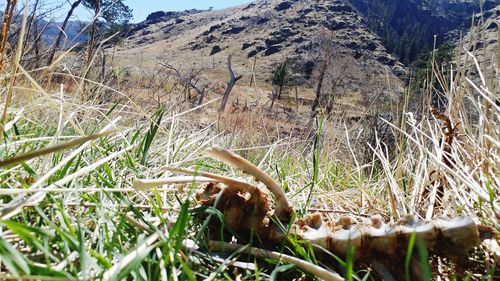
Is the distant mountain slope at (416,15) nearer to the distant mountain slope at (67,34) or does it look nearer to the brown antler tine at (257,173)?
the distant mountain slope at (67,34)

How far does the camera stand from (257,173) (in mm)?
626

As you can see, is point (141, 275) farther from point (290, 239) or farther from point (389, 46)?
point (389, 46)

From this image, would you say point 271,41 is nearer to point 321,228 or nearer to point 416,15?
point 416,15

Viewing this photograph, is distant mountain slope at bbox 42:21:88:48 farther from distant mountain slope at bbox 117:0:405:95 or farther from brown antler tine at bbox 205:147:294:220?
distant mountain slope at bbox 117:0:405:95

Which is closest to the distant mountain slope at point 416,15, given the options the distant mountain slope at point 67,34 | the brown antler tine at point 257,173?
the distant mountain slope at point 67,34

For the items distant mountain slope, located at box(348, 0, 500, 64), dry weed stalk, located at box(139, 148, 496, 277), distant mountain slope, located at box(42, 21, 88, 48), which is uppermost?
distant mountain slope, located at box(348, 0, 500, 64)

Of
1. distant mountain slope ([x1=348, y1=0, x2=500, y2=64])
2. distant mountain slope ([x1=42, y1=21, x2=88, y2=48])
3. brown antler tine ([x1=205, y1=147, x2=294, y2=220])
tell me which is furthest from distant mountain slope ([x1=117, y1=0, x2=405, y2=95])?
brown antler tine ([x1=205, y1=147, x2=294, y2=220])

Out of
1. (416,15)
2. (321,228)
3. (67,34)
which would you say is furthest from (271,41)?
(321,228)

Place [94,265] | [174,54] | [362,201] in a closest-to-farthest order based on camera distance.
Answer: [94,265] → [362,201] → [174,54]

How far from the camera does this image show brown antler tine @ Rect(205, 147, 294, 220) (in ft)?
1.96

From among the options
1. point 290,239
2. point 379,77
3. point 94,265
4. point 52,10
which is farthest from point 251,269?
point 379,77

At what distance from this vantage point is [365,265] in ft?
2.05

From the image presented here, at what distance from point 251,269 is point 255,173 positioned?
133 millimetres

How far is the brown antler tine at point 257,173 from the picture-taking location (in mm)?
597
